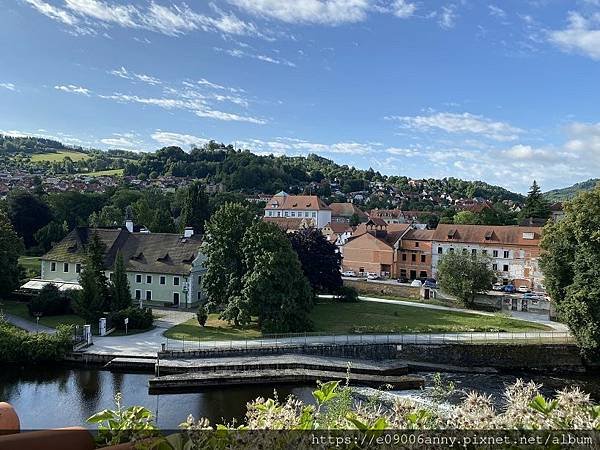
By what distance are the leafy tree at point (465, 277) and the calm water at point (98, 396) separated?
1563 cm

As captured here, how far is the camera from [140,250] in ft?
130

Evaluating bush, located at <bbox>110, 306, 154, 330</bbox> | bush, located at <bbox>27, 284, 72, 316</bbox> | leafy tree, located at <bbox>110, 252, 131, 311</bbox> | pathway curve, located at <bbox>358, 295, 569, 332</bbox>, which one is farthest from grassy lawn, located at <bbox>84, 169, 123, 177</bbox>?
bush, located at <bbox>110, 306, 154, 330</bbox>

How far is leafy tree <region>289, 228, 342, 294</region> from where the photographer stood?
42781 mm

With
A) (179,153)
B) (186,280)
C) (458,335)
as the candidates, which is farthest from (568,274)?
(179,153)

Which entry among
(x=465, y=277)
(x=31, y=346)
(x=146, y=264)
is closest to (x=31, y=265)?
(x=146, y=264)

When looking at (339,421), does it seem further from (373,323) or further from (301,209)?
(301,209)

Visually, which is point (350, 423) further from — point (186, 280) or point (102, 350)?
point (186, 280)

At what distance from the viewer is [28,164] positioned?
564ft

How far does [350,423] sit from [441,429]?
2.69ft

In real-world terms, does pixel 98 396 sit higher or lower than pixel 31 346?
lower

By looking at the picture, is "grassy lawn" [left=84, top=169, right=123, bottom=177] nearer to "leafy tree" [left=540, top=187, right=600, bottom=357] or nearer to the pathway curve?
the pathway curve

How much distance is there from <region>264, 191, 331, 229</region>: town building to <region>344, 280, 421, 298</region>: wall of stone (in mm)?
42361

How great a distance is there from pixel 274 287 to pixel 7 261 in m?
21.3

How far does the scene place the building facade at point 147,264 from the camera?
37281mm
